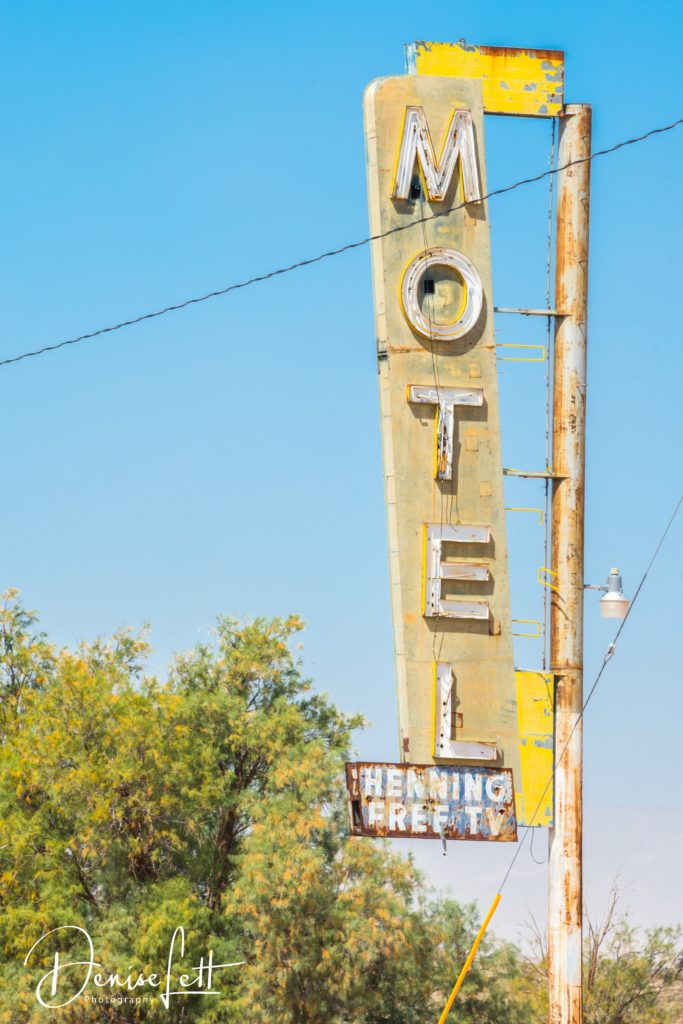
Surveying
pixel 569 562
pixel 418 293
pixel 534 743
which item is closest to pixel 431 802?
pixel 534 743

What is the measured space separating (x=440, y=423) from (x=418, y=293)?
60.9 inches

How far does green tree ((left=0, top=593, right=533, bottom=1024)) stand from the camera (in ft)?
88.8

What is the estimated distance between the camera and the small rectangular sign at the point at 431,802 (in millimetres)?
15484

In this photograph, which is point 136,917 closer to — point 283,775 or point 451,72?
point 283,775

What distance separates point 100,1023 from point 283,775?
5.55 m

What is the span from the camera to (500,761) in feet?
52.9

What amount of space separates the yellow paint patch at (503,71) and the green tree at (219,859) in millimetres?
14703

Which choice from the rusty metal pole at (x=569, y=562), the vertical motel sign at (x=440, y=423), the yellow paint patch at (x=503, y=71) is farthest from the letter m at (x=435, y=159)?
the rusty metal pole at (x=569, y=562)

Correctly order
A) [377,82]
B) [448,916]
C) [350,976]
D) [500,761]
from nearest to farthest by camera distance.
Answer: [500,761]
[377,82]
[350,976]
[448,916]

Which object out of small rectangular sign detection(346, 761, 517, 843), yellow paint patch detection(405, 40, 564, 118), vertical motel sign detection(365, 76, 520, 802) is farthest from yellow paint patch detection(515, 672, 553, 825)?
yellow paint patch detection(405, 40, 564, 118)

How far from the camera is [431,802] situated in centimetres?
1565

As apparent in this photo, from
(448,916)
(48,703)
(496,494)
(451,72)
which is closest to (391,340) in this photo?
(496,494)

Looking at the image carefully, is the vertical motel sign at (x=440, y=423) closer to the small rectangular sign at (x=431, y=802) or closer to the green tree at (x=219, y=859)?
the small rectangular sign at (x=431, y=802)

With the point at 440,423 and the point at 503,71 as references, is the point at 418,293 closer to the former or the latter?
the point at 440,423
